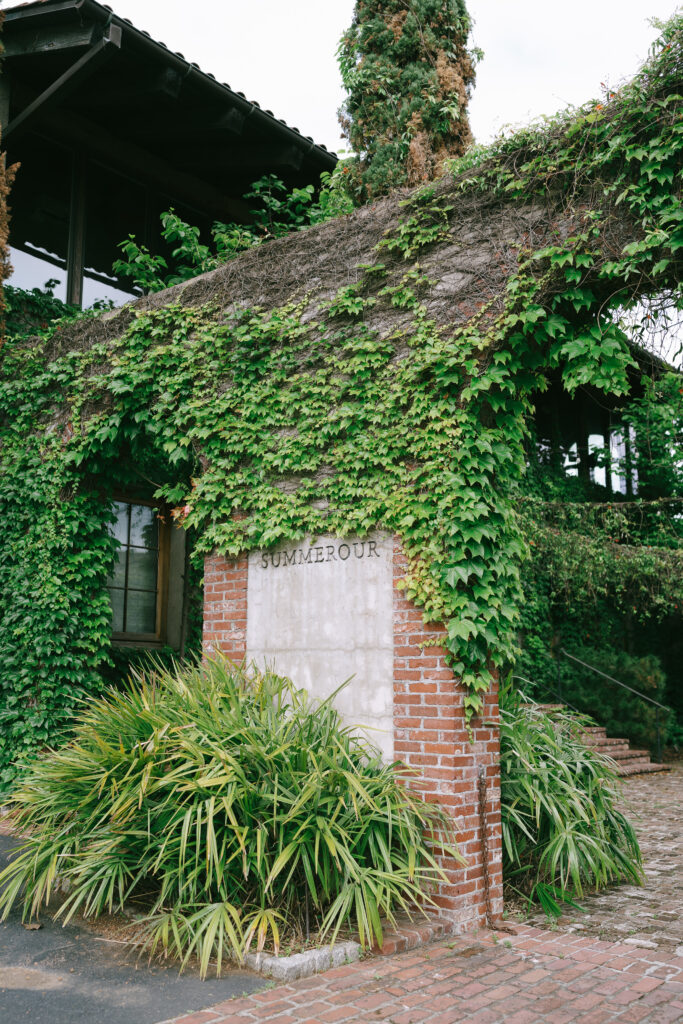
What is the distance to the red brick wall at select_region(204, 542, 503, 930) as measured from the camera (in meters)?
4.66

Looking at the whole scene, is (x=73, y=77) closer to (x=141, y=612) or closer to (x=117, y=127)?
(x=117, y=127)

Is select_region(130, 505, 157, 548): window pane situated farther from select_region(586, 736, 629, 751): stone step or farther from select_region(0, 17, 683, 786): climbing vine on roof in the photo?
select_region(586, 736, 629, 751): stone step

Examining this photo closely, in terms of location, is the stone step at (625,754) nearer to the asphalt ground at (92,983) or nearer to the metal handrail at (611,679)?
the metal handrail at (611,679)

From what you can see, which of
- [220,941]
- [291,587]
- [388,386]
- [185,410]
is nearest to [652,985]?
[220,941]

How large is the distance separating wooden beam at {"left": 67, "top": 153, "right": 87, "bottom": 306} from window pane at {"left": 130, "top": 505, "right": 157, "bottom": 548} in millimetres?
2487

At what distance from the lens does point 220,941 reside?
3.82 metres

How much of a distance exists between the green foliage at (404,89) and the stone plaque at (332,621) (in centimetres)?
336

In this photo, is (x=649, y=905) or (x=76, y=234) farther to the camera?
(x=76, y=234)

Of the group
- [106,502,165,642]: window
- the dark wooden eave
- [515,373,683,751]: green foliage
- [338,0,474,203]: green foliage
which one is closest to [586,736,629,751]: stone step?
[515,373,683,751]: green foliage

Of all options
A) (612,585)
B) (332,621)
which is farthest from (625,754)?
(332,621)

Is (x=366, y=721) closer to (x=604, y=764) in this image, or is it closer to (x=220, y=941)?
(x=220, y=941)

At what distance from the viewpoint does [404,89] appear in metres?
7.05

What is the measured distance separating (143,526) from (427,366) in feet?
19.6

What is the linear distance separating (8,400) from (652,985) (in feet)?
23.6
